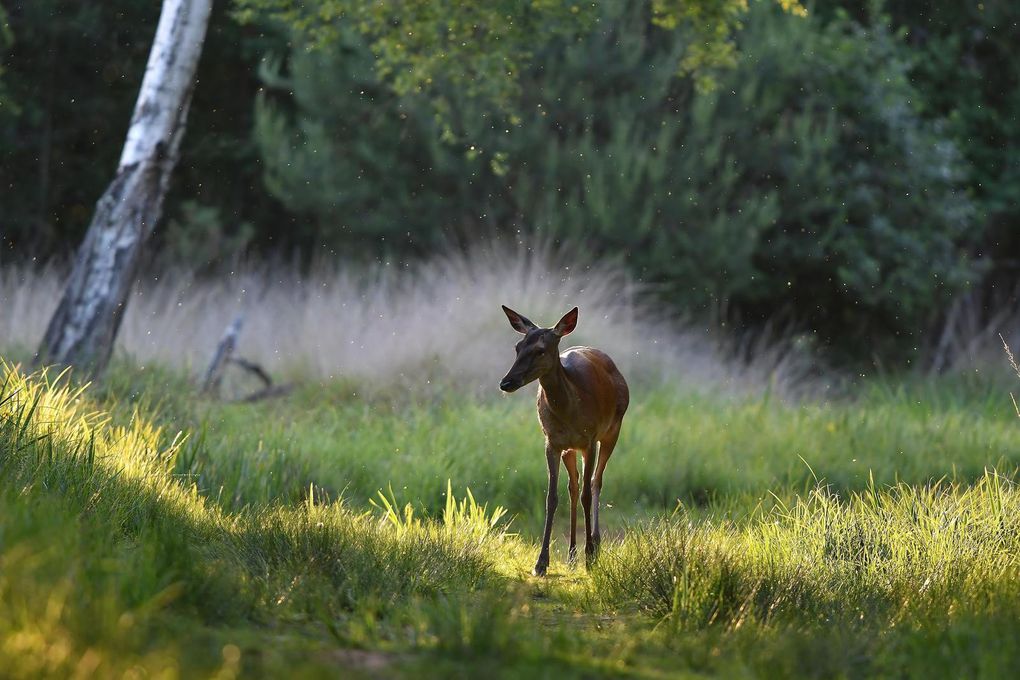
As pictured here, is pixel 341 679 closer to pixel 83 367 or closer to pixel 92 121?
pixel 83 367

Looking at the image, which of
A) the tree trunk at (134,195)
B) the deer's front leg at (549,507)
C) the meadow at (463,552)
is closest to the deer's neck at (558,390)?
the deer's front leg at (549,507)

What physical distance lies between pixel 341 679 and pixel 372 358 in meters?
9.19

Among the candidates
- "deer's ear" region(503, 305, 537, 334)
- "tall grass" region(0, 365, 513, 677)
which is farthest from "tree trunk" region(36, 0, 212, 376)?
"deer's ear" region(503, 305, 537, 334)

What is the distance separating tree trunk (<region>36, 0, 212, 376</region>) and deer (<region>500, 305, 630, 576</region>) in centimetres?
520

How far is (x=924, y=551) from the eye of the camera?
5.92m

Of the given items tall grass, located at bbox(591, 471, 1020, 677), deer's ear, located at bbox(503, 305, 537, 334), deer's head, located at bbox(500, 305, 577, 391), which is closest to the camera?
tall grass, located at bbox(591, 471, 1020, 677)

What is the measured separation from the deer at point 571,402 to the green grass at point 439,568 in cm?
38

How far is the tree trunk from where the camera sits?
10.5 metres

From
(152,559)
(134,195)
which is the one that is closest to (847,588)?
(152,559)

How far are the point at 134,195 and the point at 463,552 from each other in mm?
5961

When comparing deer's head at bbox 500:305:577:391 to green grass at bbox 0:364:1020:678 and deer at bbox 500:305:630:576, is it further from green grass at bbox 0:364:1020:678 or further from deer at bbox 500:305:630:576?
green grass at bbox 0:364:1020:678

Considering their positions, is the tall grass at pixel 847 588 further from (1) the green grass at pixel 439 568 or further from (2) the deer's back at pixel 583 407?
(2) the deer's back at pixel 583 407

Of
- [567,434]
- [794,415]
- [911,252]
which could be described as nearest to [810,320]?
[911,252]

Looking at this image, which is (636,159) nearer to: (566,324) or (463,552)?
(566,324)
